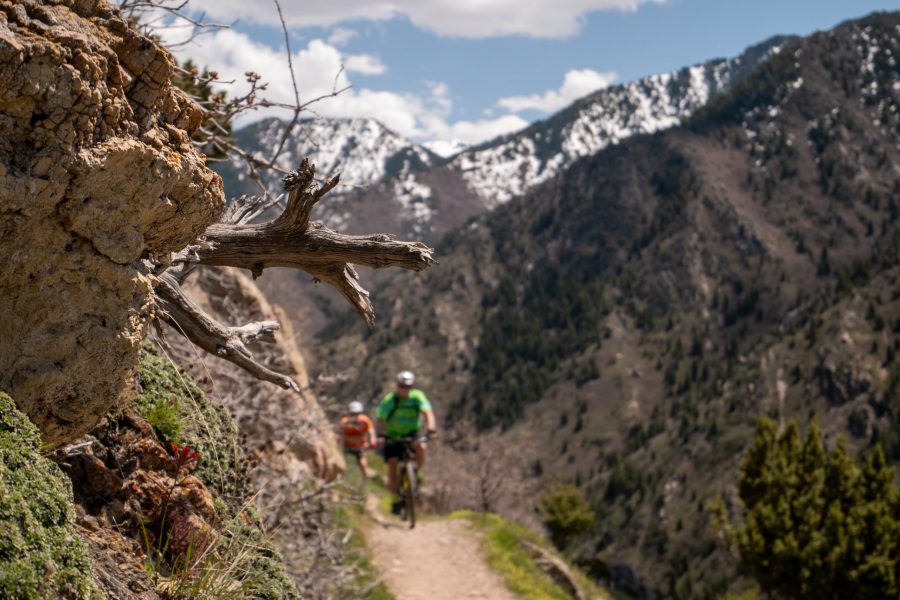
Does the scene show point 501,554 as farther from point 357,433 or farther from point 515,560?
point 357,433

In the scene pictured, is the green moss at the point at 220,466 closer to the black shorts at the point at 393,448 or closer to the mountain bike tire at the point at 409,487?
the black shorts at the point at 393,448

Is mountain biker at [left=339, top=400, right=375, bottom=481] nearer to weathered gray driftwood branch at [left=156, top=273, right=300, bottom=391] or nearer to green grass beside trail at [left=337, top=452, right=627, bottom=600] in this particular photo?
green grass beside trail at [left=337, top=452, right=627, bottom=600]

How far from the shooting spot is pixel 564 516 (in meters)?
40.9

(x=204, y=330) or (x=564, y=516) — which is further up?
(x=204, y=330)

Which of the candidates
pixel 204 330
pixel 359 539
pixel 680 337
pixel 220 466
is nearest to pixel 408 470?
pixel 359 539

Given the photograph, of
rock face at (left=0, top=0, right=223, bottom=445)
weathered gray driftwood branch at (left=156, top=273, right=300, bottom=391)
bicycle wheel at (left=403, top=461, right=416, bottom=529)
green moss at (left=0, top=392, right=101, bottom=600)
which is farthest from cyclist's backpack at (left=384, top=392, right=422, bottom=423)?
green moss at (left=0, top=392, right=101, bottom=600)

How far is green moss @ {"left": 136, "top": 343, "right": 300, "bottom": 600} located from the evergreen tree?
3004cm

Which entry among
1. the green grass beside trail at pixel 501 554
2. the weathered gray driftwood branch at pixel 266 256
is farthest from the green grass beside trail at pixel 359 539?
the weathered gray driftwood branch at pixel 266 256

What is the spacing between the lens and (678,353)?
512 feet

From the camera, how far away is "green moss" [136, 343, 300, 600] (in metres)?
4.20

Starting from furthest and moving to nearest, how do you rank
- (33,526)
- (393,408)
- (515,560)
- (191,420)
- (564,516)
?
1. (564,516)
2. (515,560)
3. (393,408)
4. (191,420)
5. (33,526)

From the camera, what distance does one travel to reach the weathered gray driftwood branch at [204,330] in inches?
172

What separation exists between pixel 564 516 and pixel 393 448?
32.1 m

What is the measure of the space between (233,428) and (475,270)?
191450 mm
